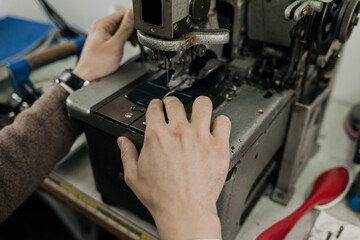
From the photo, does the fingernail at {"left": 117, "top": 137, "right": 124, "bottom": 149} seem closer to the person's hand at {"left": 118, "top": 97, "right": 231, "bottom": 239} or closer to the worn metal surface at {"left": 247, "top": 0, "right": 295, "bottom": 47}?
the person's hand at {"left": 118, "top": 97, "right": 231, "bottom": 239}

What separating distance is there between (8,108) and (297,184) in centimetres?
98

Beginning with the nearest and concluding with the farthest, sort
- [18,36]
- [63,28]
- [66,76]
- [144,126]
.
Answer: [144,126] → [66,76] → [18,36] → [63,28]

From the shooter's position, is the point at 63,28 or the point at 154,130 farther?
the point at 63,28

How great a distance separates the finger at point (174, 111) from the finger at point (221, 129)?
2.4 inches

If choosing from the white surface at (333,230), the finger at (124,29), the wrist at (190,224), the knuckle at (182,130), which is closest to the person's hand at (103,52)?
the finger at (124,29)

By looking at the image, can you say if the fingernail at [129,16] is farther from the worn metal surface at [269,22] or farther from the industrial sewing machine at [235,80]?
the worn metal surface at [269,22]

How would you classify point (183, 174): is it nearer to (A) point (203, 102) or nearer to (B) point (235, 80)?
(A) point (203, 102)

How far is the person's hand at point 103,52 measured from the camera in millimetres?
946

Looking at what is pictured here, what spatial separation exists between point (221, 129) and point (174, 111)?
0.10 meters

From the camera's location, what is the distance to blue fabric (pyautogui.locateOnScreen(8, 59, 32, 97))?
1.07 metres

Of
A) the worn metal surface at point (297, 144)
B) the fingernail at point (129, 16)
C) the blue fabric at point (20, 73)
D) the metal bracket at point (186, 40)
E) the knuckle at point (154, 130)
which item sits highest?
the metal bracket at point (186, 40)

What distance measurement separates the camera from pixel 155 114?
2.16 ft

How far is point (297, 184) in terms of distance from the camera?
3.40 feet

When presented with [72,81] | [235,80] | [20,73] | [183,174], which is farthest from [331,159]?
[20,73]
